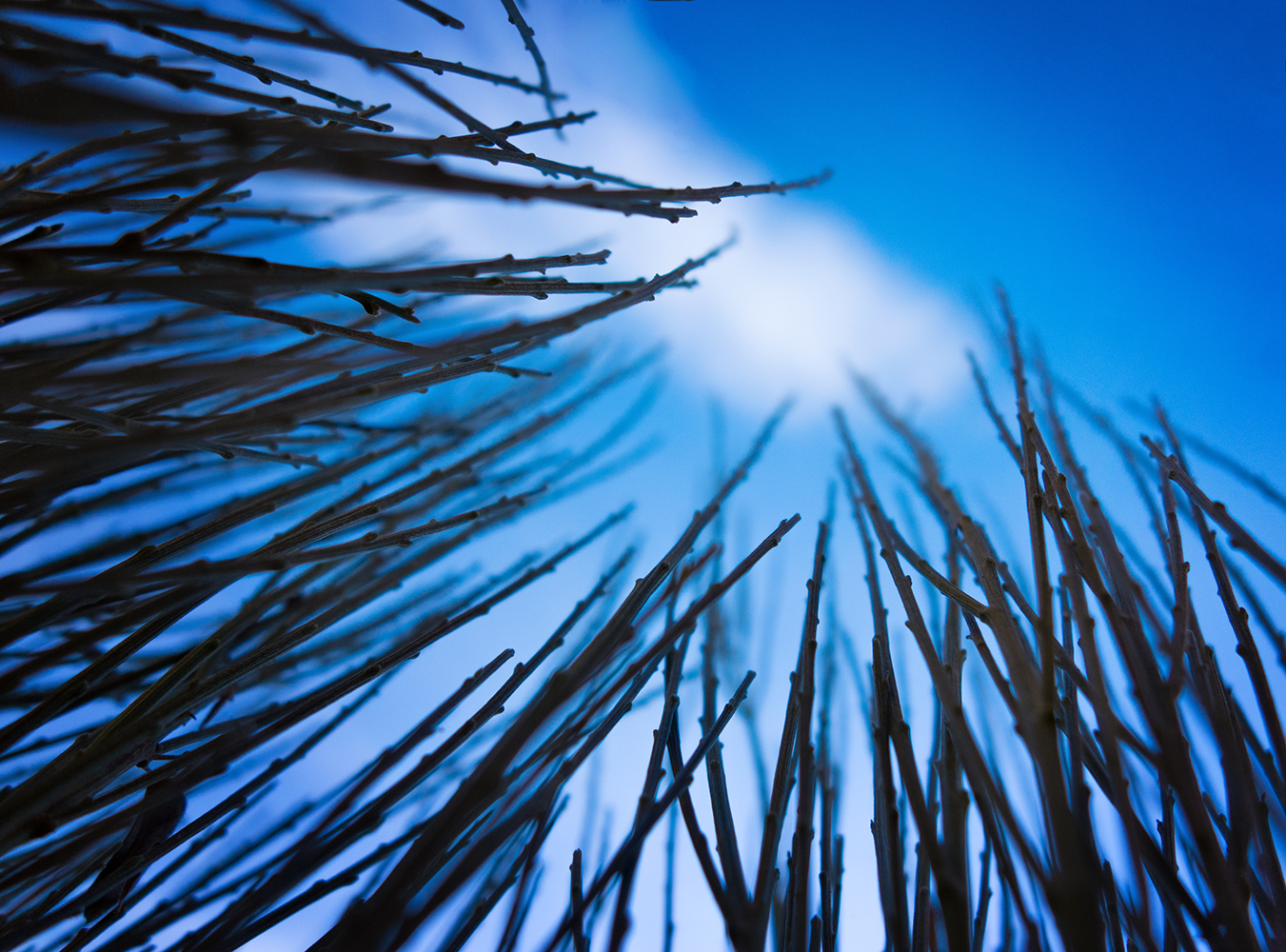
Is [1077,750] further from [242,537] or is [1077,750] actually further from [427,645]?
[242,537]

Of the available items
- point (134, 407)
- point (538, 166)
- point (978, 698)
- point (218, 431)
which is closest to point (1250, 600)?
point (978, 698)

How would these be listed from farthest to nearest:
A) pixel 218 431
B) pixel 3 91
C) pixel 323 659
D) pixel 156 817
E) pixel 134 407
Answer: pixel 323 659, pixel 134 407, pixel 156 817, pixel 218 431, pixel 3 91

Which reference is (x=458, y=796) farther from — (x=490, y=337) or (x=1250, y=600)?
(x=1250, y=600)

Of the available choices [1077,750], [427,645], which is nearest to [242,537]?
[427,645]

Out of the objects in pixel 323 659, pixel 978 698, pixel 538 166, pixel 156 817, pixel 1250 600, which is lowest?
pixel 156 817

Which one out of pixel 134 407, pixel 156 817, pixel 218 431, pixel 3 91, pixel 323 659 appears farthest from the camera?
pixel 323 659

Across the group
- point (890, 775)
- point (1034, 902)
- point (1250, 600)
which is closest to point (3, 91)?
point (890, 775)

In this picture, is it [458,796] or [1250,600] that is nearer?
[458,796]

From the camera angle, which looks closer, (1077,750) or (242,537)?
(1077,750)

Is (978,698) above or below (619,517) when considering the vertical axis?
below
